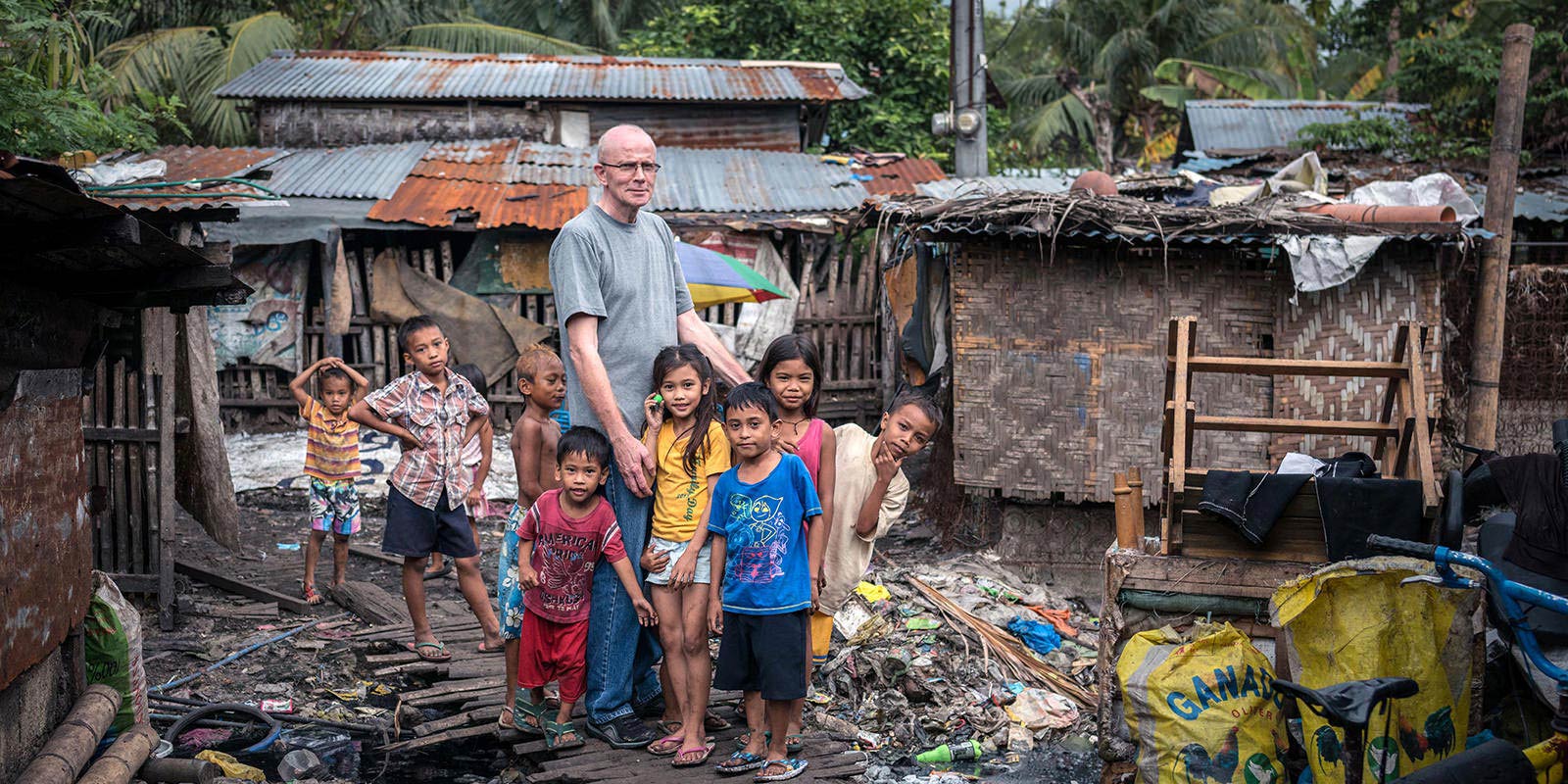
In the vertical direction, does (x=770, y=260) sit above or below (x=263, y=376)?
above

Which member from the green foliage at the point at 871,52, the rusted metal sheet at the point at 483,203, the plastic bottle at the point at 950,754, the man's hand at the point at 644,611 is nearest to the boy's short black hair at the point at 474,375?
the man's hand at the point at 644,611

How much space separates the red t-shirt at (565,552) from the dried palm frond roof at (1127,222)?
13.7 ft

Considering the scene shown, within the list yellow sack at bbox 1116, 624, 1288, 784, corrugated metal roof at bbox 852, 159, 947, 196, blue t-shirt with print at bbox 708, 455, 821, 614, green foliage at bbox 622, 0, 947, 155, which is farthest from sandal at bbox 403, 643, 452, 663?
green foliage at bbox 622, 0, 947, 155

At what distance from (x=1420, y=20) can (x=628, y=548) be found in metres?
13.9

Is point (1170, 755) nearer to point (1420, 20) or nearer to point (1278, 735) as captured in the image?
point (1278, 735)

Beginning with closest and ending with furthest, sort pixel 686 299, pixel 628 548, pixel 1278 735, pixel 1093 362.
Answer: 1. pixel 1278 735
2. pixel 628 548
3. pixel 686 299
4. pixel 1093 362

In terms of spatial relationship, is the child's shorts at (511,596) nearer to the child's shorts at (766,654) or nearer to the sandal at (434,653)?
the child's shorts at (766,654)

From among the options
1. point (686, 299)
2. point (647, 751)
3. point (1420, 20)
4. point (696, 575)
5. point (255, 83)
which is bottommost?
point (647, 751)

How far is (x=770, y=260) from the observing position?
40.4 feet

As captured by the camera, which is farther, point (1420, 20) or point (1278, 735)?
point (1420, 20)

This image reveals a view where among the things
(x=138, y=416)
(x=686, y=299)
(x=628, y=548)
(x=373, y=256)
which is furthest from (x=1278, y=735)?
(x=373, y=256)

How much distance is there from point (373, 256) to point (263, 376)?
5.45 feet

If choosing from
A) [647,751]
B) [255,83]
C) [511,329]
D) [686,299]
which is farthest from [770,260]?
[647,751]

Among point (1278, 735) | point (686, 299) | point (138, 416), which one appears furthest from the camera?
point (138, 416)
